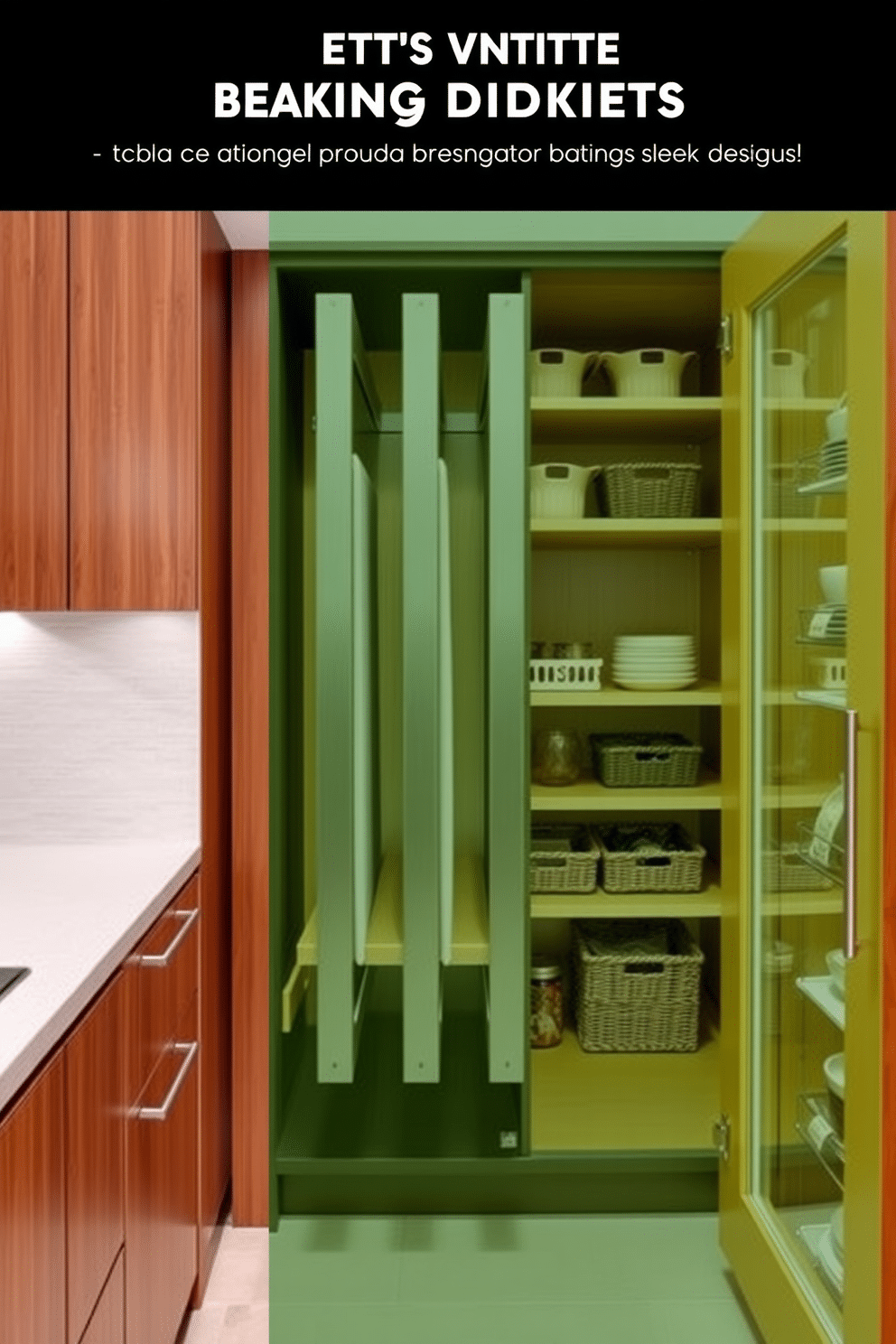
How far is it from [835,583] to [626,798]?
1005 mm

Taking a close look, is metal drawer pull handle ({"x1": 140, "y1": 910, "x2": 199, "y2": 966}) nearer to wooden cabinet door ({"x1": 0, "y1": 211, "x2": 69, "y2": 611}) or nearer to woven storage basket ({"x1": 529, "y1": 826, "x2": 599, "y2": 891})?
wooden cabinet door ({"x1": 0, "y1": 211, "x2": 69, "y2": 611})

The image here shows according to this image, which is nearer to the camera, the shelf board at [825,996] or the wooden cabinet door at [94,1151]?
the wooden cabinet door at [94,1151]

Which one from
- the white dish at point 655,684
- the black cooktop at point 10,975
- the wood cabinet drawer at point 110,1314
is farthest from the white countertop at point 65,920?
the white dish at point 655,684

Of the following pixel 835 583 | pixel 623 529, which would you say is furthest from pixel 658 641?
pixel 835 583

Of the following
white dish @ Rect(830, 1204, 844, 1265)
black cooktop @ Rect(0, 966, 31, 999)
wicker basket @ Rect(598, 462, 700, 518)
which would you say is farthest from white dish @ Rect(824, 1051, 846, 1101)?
wicker basket @ Rect(598, 462, 700, 518)

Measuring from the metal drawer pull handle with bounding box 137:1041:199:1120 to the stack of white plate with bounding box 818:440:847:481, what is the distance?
1465 mm

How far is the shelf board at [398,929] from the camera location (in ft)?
6.99

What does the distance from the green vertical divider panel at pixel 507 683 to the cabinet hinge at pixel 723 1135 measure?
42cm

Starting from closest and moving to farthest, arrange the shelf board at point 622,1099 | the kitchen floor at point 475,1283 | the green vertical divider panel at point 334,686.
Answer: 1. the green vertical divider panel at point 334,686
2. the kitchen floor at point 475,1283
3. the shelf board at point 622,1099

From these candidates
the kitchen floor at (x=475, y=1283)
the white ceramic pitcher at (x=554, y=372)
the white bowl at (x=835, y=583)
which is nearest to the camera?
the white bowl at (x=835, y=583)

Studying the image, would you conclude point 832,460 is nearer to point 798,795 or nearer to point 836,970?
point 798,795

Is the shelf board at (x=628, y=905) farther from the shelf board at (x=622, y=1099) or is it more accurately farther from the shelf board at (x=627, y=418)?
the shelf board at (x=627, y=418)
